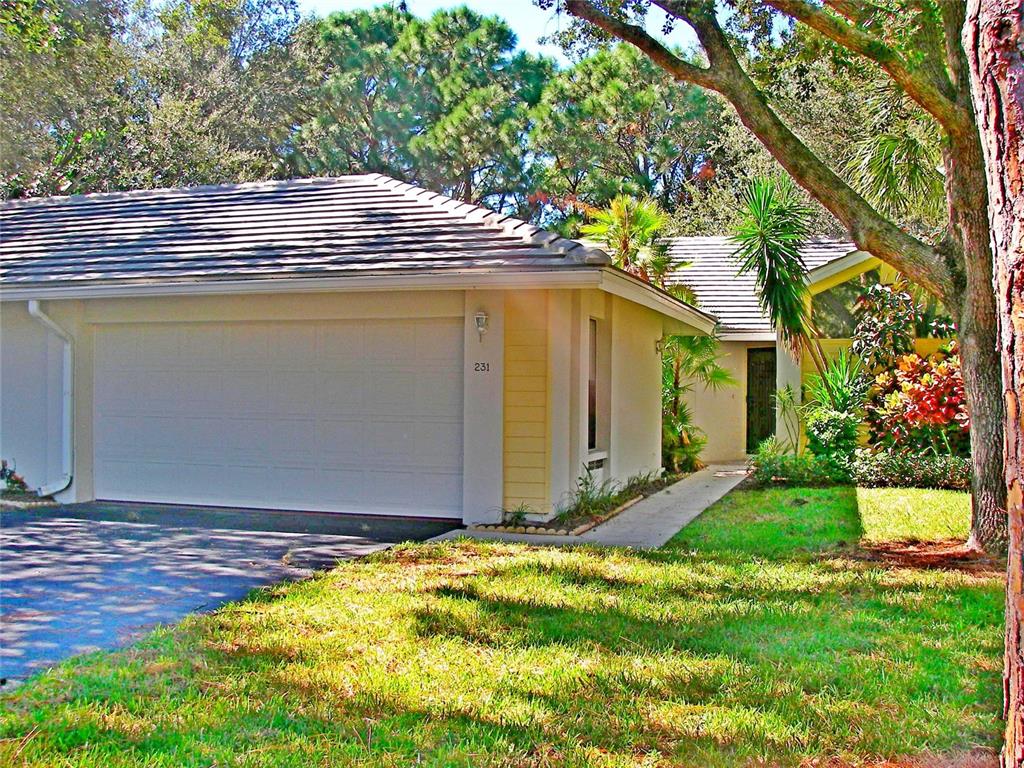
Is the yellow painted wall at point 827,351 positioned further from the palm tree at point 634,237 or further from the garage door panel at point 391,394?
the garage door panel at point 391,394

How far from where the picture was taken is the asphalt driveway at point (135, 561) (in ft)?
18.3

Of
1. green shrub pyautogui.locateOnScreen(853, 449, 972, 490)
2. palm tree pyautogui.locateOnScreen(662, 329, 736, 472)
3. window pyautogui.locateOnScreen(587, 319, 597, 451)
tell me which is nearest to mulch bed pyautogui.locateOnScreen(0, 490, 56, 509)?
window pyautogui.locateOnScreen(587, 319, 597, 451)

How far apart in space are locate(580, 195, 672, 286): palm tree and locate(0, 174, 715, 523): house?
275 cm

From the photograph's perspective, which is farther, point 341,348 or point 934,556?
point 341,348

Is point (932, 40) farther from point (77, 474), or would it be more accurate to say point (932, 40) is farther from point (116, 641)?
Result: point (77, 474)

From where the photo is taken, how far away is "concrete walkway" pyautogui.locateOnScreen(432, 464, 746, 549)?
→ 8.95 meters

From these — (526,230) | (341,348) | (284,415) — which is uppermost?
(526,230)

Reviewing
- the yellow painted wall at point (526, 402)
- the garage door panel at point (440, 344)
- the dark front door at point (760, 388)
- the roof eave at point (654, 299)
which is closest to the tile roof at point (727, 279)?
the dark front door at point (760, 388)

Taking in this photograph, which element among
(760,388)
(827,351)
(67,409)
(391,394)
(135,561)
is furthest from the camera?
(760,388)

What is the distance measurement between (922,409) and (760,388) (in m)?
4.87

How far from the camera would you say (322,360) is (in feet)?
33.8

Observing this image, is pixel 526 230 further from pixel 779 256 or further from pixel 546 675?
pixel 546 675

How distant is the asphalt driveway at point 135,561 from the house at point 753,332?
880 cm

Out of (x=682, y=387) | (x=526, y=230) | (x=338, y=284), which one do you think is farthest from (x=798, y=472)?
(x=338, y=284)
